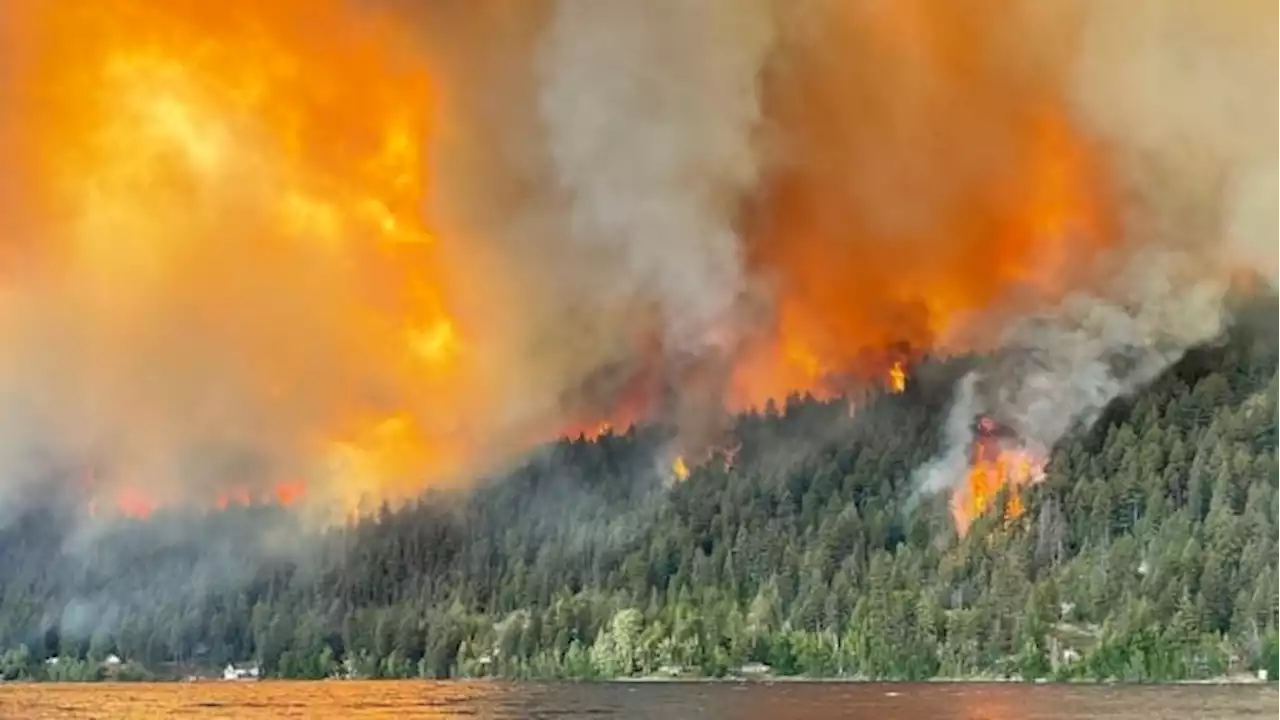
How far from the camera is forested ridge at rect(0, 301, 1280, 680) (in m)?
155

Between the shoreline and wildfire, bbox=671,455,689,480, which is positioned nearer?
the shoreline

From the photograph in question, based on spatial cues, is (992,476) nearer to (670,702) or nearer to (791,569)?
(791,569)

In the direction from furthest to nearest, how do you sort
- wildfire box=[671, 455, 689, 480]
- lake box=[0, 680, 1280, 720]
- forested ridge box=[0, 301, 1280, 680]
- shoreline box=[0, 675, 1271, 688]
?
wildfire box=[671, 455, 689, 480]
forested ridge box=[0, 301, 1280, 680]
shoreline box=[0, 675, 1271, 688]
lake box=[0, 680, 1280, 720]

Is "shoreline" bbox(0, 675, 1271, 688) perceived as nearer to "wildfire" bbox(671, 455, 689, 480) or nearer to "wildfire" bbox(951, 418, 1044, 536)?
"wildfire" bbox(951, 418, 1044, 536)

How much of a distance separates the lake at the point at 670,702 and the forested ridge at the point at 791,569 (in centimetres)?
719

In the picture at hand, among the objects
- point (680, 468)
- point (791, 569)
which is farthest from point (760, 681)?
point (680, 468)

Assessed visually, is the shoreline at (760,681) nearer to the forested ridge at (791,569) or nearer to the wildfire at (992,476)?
the forested ridge at (791,569)

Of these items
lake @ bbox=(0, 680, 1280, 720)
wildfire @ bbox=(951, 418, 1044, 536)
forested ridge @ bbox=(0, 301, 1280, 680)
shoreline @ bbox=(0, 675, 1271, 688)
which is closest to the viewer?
lake @ bbox=(0, 680, 1280, 720)

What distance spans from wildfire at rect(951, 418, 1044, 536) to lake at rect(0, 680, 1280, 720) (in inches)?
1324

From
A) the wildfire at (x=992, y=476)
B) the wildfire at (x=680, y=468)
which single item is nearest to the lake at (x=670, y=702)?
the wildfire at (x=992, y=476)

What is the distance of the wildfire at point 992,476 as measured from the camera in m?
181

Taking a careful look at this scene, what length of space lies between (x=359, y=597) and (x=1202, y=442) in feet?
391

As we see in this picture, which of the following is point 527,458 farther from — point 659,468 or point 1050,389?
point 1050,389

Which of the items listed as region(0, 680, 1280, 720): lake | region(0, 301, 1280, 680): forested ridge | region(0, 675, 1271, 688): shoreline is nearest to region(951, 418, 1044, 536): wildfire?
region(0, 301, 1280, 680): forested ridge
